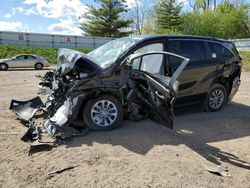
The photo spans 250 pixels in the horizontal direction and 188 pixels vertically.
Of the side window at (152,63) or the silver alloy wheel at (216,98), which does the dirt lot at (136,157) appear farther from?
the side window at (152,63)

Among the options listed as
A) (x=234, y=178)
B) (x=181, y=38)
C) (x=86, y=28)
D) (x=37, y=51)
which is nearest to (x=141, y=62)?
(x=181, y=38)

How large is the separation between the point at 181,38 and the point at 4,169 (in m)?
4.86

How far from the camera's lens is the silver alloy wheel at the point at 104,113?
244 inches

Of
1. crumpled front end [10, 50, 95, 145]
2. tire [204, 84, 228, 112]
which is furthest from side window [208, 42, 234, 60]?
crumpled front end [10, 50, 95, 145]

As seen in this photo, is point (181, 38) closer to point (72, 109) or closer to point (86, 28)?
point (72, 109)

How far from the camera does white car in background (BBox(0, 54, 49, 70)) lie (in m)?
23.7

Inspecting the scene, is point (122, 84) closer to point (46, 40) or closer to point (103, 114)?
point (103, 114)

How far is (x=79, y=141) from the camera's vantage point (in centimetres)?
565

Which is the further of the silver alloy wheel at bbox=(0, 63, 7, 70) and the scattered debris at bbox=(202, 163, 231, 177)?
the silver alloy wheel at bbox=(0, 63, 7, 70)

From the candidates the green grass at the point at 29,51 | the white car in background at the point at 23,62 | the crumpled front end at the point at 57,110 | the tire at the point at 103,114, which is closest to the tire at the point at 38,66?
the white car in background at the point at 23,62

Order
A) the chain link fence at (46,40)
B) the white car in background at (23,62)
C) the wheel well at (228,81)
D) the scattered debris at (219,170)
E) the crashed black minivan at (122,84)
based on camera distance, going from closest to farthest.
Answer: the scattered debris at (219,170) < the crashed black minivan at (122,84) < the wheel well at (228,81) < the white car in background at (23,62) < the chain link fence at (46,40)

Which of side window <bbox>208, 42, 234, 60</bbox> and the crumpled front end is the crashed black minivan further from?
side window <bbox>208, 42, 234, 60</bbox>

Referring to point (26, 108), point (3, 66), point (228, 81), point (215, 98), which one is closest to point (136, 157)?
point (26, 108)

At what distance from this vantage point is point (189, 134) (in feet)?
20.8
